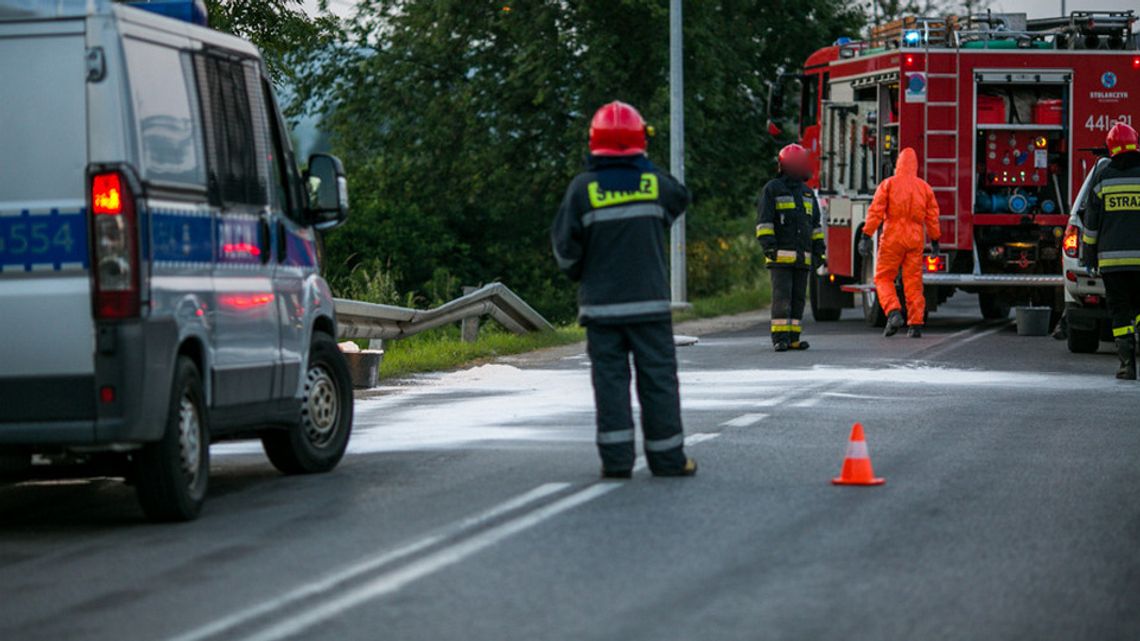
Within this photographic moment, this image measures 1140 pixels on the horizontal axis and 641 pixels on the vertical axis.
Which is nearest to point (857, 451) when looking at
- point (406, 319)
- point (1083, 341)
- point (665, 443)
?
point (665, 443)

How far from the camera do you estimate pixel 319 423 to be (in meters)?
11.5

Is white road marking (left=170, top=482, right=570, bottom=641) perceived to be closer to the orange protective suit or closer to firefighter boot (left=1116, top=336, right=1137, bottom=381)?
firefighter boot (left=1116, top=336, right=1137, bottom=381)

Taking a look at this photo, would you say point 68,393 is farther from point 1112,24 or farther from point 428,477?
point 1112,24

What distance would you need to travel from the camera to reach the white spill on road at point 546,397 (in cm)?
1310

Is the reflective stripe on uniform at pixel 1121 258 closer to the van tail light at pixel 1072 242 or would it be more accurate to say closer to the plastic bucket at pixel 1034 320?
the van tail light at pixel 1072 242

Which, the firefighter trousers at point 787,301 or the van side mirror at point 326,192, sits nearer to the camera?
the van side mirror at point 326,192

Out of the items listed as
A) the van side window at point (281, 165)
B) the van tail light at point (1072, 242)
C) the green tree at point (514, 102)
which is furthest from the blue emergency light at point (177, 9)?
the green tree at point (514, 102)

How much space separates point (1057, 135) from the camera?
25.1 meters

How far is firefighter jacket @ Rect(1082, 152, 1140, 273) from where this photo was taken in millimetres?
17047

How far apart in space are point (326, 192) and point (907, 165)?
13.0 metres

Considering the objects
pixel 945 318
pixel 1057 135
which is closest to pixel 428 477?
pixel 1057 135

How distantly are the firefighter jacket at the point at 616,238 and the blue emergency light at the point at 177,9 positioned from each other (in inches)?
77.4

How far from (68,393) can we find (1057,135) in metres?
18.0

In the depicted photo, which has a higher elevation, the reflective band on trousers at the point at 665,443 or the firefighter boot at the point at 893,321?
the reflective band on trousers at the point at 665,443
